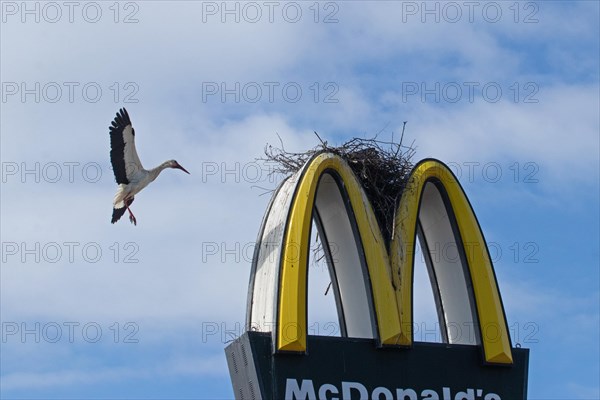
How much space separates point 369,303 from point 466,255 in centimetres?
202

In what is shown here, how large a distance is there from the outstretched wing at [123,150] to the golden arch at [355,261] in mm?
2115

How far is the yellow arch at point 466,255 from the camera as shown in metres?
21.9

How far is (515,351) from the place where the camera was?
22.3 meters

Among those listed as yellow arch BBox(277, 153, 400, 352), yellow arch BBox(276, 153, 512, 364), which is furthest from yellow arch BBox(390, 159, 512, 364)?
yellow arch BBox(277, 153, 400, 352)

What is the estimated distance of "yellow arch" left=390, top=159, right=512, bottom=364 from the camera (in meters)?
21.9

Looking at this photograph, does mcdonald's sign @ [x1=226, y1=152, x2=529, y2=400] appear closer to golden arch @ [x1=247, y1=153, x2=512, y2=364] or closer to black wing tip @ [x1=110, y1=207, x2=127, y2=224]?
golden arch @ [x1=247, y1=153, x2=512, y2=364]

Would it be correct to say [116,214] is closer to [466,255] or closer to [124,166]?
[124,166]

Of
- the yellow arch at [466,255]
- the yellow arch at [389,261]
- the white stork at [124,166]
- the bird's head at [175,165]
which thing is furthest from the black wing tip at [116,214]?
the yellow arch at [466,255]

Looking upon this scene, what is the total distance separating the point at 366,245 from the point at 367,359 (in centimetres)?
168

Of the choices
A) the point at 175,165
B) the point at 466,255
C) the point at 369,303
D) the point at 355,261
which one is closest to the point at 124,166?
the point at 175,165

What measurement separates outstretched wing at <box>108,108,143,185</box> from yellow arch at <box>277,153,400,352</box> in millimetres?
2533

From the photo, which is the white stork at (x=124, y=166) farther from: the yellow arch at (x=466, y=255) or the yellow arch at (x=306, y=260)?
the yellow arch at (x=466, y=255)

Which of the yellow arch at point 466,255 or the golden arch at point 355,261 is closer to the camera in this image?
the golden arch at point 355,261

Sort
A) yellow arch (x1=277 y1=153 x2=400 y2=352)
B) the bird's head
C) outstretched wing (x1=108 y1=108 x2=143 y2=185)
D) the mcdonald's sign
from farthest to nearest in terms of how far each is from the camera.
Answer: the bird's head
outstretched wing (x1=108 y1=108 x2=143 y2=185)
the mcdonald's sign
yellow arch (x1=277 y1=153 x2=400 y2=352)
